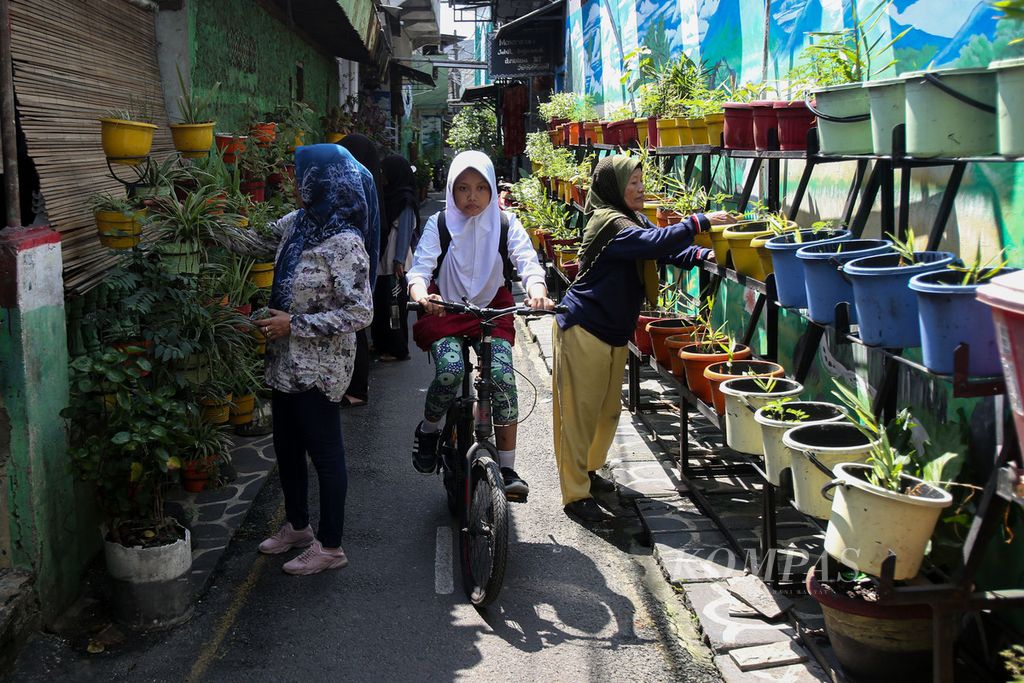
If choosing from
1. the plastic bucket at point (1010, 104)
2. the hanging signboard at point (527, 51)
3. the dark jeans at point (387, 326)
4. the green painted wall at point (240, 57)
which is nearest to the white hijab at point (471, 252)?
the plastic bucket at point (1010, 104)

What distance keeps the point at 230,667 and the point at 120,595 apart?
66 cm

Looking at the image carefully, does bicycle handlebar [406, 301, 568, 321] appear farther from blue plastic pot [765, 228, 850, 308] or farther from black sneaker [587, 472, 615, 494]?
black sneaker [587, 472, 615, 494]

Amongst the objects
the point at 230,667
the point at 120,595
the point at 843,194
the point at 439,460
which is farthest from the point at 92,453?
the point at 843,194

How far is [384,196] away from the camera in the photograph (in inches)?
356

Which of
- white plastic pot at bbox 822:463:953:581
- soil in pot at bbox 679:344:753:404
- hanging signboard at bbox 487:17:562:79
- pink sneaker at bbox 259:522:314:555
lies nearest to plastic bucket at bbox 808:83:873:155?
white plastic pot at bbox 822:463:953:581

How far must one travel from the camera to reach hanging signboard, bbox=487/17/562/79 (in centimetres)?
1961

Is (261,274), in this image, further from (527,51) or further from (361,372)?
(527,51)

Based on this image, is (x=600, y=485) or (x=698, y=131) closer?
(x=600, y=485)

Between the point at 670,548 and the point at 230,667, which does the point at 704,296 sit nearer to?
the point at 670,548

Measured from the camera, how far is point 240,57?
946 centimetres

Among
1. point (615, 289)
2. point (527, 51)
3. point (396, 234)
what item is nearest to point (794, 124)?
point (615, 289)

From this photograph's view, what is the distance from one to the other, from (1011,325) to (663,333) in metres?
3.88

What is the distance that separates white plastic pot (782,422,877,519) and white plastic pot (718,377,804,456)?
0.46 m

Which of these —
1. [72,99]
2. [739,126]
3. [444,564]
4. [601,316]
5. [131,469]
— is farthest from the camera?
[601,316]
